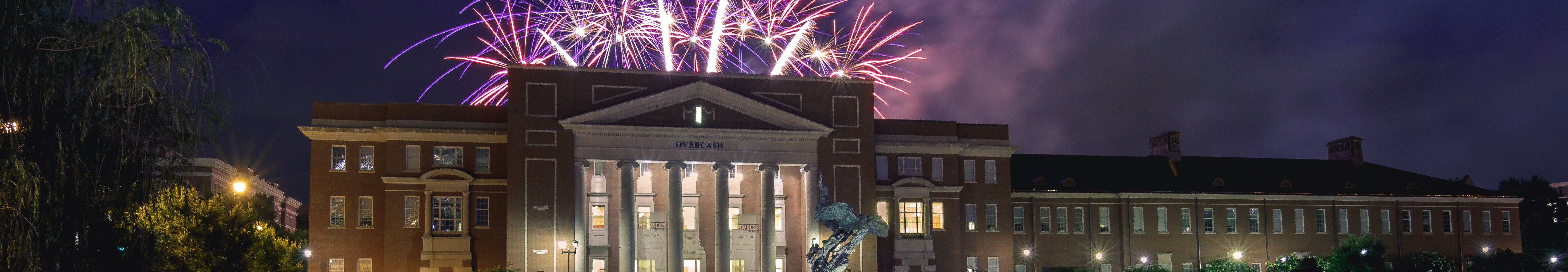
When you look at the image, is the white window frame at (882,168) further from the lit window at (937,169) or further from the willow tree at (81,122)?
the willow tree at (81,122)

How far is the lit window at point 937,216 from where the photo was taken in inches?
2330

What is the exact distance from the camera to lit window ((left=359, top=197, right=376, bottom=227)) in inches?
2084

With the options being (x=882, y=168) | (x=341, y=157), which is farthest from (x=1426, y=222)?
(x=341, y=157)

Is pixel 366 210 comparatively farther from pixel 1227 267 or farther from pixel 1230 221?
pixel 1230 221

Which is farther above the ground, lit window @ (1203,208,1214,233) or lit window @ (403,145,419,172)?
lit window @ (403,145,419,172)

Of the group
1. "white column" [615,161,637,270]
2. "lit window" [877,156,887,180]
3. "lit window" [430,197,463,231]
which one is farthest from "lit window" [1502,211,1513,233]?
"lit window" [430,197,463,231]

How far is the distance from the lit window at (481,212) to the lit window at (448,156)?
5.89ft

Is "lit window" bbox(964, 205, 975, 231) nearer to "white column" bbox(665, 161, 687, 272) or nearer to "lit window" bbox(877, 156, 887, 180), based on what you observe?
"lit window" bbox(877, 156, 887, 180)

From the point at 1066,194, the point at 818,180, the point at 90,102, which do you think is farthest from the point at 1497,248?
the point at 90,102

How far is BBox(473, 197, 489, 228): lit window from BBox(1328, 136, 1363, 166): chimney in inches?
2075

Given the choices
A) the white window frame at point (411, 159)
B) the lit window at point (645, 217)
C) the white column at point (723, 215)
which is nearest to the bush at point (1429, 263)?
the white column at point (723, 215)

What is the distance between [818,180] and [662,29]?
10149 mm

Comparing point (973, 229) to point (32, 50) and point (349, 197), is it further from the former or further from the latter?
point (32, 50)

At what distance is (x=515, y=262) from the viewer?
50.1 meters
